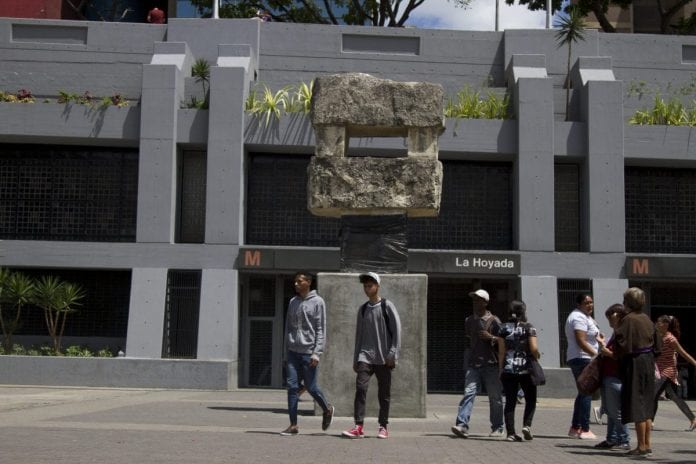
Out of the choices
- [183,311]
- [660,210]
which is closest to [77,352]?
[183,311]

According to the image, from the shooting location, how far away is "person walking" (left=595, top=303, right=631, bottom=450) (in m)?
9.98

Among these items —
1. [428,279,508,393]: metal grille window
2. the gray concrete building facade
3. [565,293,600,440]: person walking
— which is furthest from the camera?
[428,279,508,393]: metal grille window

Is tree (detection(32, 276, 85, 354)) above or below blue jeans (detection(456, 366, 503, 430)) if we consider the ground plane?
above

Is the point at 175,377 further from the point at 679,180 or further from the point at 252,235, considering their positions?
the point at 679,180

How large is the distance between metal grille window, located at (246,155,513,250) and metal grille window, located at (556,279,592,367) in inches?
71.8

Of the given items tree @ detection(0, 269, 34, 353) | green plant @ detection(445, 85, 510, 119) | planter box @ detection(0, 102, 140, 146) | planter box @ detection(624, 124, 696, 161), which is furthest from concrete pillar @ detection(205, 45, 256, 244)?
planter box @ detection(624, 124, 696, 161)

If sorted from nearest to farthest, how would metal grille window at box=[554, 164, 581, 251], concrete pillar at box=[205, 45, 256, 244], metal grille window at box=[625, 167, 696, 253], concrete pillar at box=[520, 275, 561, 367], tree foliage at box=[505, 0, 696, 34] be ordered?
concrete pillar at box=[520, 275, 561, 367] < concrete pillar at box=[205, 45, 256, 244] < metal grille window at box=[554, 164, 581, 251] < metal grille window at box=[625, 167, 696, 253] < tree foliage at box=[505, 0, 696, 34]

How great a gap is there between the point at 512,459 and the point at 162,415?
5675mm

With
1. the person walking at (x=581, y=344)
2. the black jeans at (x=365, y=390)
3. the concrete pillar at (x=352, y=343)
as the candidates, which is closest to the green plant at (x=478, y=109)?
the concrete pillar at (x=352, y=343)

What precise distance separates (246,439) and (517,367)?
3.06 m

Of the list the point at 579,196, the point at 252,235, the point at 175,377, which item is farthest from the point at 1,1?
the point at 579,196

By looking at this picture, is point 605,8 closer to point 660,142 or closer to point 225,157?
point 660,142

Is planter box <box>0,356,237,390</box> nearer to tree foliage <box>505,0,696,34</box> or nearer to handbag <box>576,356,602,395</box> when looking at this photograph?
handbag <box>576,356,602,395</box>

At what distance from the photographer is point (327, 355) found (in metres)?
12.5
